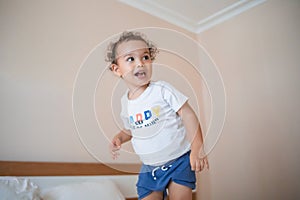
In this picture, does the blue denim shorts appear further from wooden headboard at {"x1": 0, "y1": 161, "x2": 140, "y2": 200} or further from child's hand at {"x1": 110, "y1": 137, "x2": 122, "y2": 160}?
wooden headboard at {"x1": 0, "y1": 161, "x2": 140, "y2": 200}

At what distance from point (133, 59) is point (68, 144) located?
Answer: 0.87 m

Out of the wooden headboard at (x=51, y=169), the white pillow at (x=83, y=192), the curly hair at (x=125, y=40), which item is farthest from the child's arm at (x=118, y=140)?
the white pillow at (x=83, y=192)

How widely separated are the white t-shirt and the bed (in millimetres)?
88

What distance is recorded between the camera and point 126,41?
0.67m

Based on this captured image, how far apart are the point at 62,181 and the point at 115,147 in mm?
655

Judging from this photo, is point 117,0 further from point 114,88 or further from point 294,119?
point 294,119

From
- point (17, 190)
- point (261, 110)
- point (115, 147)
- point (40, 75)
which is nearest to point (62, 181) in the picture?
point (17, 190)

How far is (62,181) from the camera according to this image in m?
1.24

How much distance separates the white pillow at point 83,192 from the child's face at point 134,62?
1.99ft

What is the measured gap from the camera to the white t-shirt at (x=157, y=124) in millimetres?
678

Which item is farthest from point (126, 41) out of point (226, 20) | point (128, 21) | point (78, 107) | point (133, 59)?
point (226, 20)

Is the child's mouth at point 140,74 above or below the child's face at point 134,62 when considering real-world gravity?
below

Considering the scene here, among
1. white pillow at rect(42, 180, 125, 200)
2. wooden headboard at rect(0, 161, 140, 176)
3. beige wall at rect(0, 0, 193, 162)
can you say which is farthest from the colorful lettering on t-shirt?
beige wall at rect(0, 0, 193, 162)

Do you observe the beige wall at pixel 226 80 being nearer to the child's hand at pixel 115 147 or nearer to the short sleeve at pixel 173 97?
the child's hand at pixel 115 147
